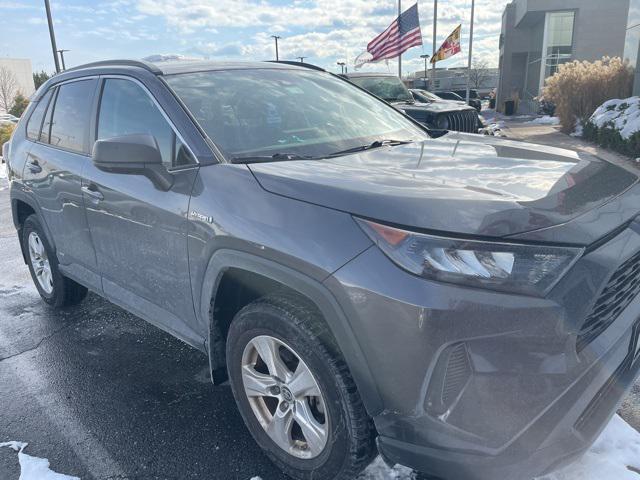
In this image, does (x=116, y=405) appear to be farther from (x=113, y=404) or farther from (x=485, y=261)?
(x=485, y=261)

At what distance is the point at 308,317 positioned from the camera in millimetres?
2127

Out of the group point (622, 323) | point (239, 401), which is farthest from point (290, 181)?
point (622, 323)

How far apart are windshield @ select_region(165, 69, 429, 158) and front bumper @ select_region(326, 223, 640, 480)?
3.89 feet

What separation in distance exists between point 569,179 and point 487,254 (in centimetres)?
76

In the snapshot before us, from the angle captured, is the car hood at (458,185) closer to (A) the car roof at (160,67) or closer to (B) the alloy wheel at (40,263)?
(A) the car roof at (160,67)

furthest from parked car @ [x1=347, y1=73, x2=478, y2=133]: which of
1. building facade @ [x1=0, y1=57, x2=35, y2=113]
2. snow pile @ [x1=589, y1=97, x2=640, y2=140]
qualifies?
building facade @ [x1=0, y1=57, x2=35, y2=113]

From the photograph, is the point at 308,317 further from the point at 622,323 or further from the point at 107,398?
the point at 107,398

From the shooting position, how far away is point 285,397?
2.34m

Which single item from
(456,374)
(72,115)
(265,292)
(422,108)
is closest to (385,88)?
(422,108)

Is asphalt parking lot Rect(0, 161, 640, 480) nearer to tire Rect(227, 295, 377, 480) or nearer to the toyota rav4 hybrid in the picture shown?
tire Rect(227, 295, 377, 480)

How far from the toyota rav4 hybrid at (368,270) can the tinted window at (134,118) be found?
0.05 feet

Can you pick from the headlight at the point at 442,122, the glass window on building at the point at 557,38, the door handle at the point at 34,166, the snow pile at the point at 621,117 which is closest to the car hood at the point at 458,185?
the door handle at the point at 34,166

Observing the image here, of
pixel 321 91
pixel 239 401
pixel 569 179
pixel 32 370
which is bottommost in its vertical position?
pixel 32 370

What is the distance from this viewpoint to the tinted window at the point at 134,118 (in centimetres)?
268
